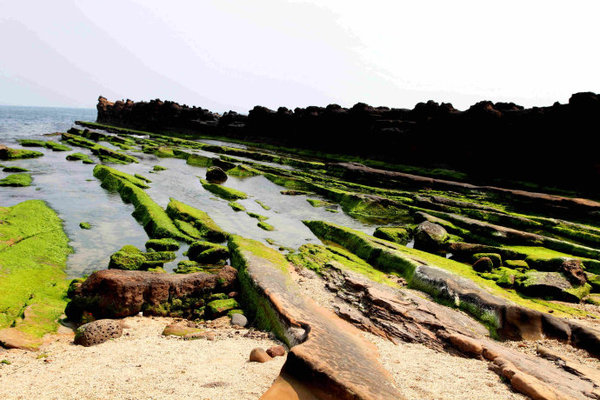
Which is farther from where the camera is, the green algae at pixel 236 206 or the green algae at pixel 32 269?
the green algae at pixel 236 206

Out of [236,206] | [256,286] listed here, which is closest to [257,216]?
[236,206]

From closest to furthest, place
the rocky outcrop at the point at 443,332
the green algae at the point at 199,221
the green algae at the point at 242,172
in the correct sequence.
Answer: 1. the rocky outcrop at the point at 443,332
2. the green algae at the point at 199,221
3. the green algae at the point at 242,172

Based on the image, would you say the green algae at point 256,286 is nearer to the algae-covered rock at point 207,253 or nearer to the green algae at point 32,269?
Result: the algae-covered rock at point 207,253

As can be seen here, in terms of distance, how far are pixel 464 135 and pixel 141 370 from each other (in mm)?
58626

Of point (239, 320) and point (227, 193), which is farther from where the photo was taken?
point (227, 193)

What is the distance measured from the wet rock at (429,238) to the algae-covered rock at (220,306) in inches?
584

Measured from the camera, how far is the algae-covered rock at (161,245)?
16.1m

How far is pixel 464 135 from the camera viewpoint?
177ft

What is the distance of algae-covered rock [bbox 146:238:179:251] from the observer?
16141mm

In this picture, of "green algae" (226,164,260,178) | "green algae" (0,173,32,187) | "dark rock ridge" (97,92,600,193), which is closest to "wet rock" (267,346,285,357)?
"green algae" (0,173,32,187)

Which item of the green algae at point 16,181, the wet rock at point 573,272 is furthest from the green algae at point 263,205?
the wet rock at point 573,272

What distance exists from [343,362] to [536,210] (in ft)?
118

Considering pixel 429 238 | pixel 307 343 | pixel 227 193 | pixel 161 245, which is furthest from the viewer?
pixel 227 193

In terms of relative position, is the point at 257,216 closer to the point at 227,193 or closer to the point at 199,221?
the point at 199,221
